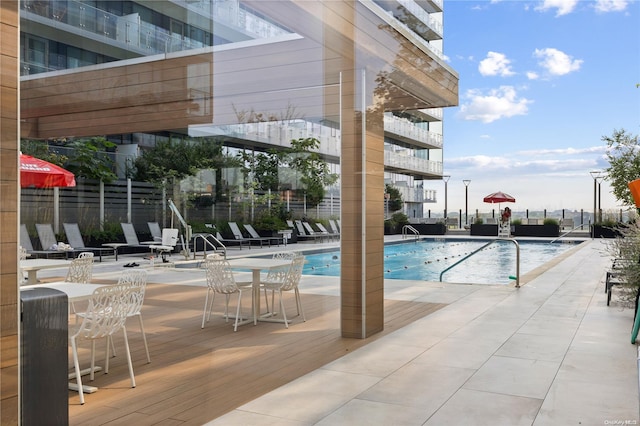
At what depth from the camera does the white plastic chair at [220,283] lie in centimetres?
383

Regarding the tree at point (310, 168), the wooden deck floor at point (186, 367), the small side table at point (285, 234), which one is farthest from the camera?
the tree at point (310, 168)

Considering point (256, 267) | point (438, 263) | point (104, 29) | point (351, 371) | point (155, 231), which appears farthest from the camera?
point (438, 263)

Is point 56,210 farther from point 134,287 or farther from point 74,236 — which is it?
point 134,287

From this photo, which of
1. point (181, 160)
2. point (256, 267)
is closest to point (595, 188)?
point (256, 267)

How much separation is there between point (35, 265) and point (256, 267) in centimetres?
223

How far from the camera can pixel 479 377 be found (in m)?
4.22

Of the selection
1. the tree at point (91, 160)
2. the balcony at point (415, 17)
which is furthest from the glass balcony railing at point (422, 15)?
the tree at point (91, 160)

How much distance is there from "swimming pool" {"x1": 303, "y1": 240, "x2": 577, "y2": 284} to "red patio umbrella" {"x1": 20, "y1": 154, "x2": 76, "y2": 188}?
9.59 feet

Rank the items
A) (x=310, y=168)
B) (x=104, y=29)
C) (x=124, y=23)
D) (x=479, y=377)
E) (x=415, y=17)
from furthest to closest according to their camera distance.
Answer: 1. (x=415, y=17)
2. (x=310, y=168)
3. (x=479, y=377)
4. (x=124, y=23)
5. (x=104, y=29)

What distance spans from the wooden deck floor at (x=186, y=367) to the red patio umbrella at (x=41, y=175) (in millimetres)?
972

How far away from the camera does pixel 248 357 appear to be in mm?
4504

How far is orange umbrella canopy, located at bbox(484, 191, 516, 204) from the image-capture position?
25844 millimetres

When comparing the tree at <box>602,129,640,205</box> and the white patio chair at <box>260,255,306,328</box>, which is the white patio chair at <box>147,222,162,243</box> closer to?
the white patio chair at <box>260,255,306,328</box>

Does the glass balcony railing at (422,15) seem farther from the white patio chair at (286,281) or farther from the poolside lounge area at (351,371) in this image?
the poolside lounge area at (351,371)
